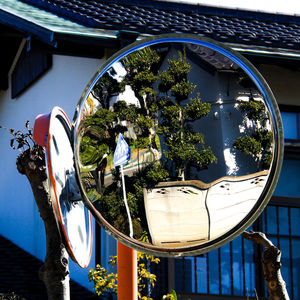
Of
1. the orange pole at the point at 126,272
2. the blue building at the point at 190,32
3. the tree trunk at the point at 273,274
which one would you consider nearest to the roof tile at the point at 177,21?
the blue building at the point at 190,32

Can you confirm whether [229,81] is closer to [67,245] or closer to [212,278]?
[67,245]

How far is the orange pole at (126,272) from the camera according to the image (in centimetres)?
229

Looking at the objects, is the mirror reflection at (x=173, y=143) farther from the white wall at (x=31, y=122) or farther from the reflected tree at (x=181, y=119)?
the white wall at (x=31, y=122)

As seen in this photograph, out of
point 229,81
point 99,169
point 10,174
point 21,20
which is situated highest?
point 21,20

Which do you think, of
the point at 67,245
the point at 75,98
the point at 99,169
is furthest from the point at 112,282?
the point at 99,169

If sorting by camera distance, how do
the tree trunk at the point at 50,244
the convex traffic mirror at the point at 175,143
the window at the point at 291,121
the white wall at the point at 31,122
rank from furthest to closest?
1. the white wall at the point at 31,122
2. the window at the point at 291,121
3. the tree trunk at the point at 50,244
4. the convex traffic mirror at the point at 175,143

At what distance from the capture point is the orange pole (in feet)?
7.52

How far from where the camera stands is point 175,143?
221cm

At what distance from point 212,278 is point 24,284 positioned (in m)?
2.32

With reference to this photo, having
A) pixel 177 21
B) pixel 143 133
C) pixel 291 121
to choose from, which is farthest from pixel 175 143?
pixel 177 21

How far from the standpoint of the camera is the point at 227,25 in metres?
9.58

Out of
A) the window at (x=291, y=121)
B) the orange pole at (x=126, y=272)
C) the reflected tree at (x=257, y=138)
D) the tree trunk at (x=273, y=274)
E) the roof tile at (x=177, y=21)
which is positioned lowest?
the tree trunk at (x=273, y=274)

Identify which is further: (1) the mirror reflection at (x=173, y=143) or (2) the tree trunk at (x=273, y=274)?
(2) the tree trunk at (x=273, y=274)

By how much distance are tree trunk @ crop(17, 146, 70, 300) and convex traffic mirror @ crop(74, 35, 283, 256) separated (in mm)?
2042
